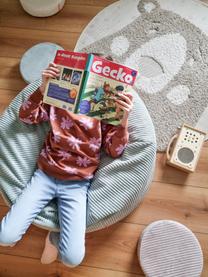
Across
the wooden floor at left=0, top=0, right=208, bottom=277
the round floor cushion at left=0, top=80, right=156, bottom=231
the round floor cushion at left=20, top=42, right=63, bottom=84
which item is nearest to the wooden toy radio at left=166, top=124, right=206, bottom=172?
the wooden floor at left=0, top=0, right=208, bottom=277

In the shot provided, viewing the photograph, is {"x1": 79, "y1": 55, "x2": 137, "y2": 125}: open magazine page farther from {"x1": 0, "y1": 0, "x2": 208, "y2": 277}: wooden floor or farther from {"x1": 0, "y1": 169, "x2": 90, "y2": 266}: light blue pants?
{"x1": 0, "y1": 0, "x2": 208, "y2": 277}: wooden floor

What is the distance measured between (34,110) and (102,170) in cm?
34

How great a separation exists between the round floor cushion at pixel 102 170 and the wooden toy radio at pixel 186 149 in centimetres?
19

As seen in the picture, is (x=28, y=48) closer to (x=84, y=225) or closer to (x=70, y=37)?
(x=70, y=37)

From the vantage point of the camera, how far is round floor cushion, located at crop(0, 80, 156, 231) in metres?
1.31

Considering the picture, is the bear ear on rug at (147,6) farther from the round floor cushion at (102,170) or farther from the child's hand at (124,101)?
the child's hand at (124,101)

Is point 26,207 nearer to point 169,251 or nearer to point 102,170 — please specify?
point 102,170

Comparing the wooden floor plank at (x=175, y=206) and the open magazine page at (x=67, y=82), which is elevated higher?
the open magazine page at (x=67, y=82)

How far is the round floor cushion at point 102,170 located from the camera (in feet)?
4.28

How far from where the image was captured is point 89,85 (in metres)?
1.13

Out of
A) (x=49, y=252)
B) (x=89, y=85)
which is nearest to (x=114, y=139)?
(x=89, y=85)

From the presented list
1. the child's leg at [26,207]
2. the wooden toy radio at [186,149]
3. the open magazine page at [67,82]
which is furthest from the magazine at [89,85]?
the wooden toy radio at [186,149]

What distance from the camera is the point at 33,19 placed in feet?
6.43

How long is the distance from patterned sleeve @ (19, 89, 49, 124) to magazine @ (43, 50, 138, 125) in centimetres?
11
